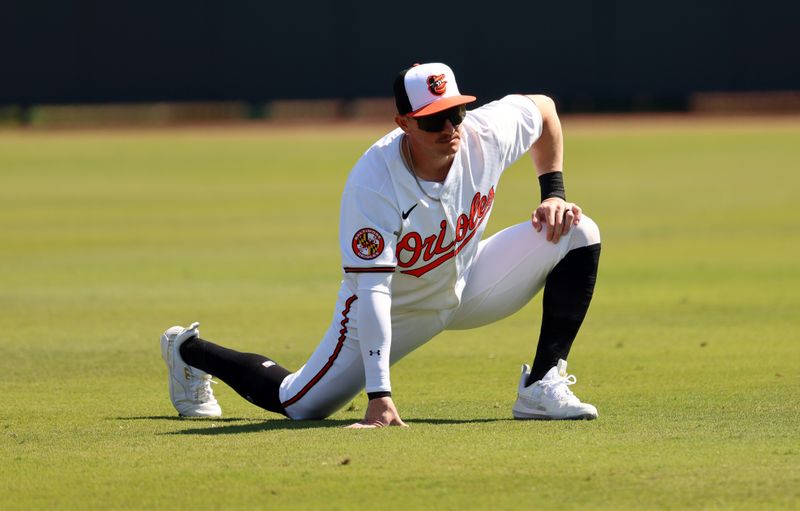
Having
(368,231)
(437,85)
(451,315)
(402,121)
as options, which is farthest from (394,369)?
(437,85)

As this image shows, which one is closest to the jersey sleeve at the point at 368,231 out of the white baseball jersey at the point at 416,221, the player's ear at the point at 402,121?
the white baseball jersey at the point at 416,221

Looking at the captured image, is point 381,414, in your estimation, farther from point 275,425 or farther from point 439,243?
point 439,243

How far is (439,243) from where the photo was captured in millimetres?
5438

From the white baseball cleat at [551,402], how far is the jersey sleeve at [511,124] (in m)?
0.94

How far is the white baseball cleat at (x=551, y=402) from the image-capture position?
5.41m

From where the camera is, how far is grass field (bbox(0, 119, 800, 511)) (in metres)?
4.30

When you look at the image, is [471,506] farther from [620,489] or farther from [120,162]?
[120,162]

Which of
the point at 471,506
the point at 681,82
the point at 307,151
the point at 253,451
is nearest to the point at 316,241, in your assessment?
the point at 253,451

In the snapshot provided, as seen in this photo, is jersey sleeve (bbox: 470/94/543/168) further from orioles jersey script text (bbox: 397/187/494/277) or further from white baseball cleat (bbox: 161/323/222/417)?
white baseball cleat (bbox: 161/323/222/417)

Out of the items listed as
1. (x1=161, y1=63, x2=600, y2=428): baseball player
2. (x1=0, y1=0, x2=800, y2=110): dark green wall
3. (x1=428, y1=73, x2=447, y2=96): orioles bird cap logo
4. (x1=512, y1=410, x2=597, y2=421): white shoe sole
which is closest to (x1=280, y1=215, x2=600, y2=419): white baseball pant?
(x1=161, y1=63, x2=600, y2=428): baseball player

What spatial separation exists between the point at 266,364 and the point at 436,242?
3.25ft

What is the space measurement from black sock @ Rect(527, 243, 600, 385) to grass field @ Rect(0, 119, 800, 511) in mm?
324

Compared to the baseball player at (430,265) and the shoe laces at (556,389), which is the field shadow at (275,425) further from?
the shoe laces at (556,389)

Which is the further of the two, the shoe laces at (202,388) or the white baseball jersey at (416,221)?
the shoe laces at (202,388)
